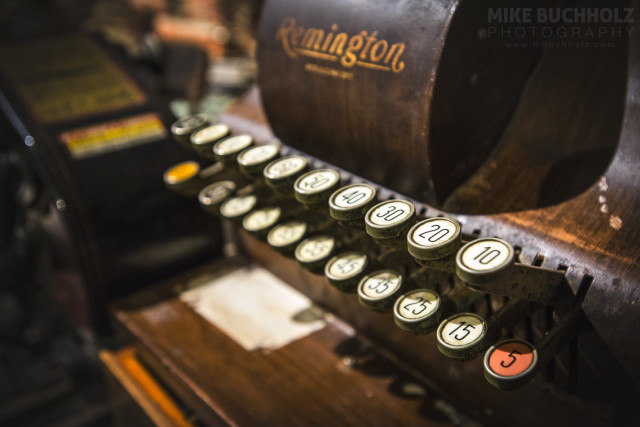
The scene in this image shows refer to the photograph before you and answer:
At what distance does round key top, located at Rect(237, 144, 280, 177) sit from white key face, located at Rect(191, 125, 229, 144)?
101 millimetres

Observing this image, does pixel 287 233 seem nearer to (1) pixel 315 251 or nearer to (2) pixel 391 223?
(1) pixel 315 251

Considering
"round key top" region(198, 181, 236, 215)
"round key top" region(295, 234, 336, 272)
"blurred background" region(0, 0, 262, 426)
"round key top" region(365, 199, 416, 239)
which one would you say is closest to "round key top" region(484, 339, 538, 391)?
"round key top" region(365, 199, 416, 239)

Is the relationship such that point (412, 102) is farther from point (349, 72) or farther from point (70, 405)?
point (70, 405)

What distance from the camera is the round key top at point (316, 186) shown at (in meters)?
0.96

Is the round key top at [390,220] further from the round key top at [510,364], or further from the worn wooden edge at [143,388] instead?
the worn wooden edge at [143,388]

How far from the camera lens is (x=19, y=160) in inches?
62.9

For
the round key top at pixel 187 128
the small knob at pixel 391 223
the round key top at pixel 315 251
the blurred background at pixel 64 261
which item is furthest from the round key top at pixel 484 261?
the blurred background at pixel 64 261

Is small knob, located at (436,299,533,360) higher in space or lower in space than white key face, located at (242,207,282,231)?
higher

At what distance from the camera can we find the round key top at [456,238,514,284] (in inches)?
26.9

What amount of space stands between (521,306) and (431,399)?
319 mm

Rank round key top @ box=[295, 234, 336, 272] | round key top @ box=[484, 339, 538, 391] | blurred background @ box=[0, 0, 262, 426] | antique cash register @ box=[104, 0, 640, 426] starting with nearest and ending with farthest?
round key top @ box=[484, 339, 538, 391] < antique cash register @ box=[104, 0, 640, 426] < round key top @ box=[295, 234, 336, 272] < blurred background @ box=[0, 0, 262, 426]

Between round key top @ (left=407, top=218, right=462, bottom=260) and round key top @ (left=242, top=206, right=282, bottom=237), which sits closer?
round key top @ (left=407, top=218, right=462, bottom=260)

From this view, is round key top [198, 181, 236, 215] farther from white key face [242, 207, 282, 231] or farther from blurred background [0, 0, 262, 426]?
blurred background [0, 0, 262, 426]

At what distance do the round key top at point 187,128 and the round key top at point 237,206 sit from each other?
0.16 metres
